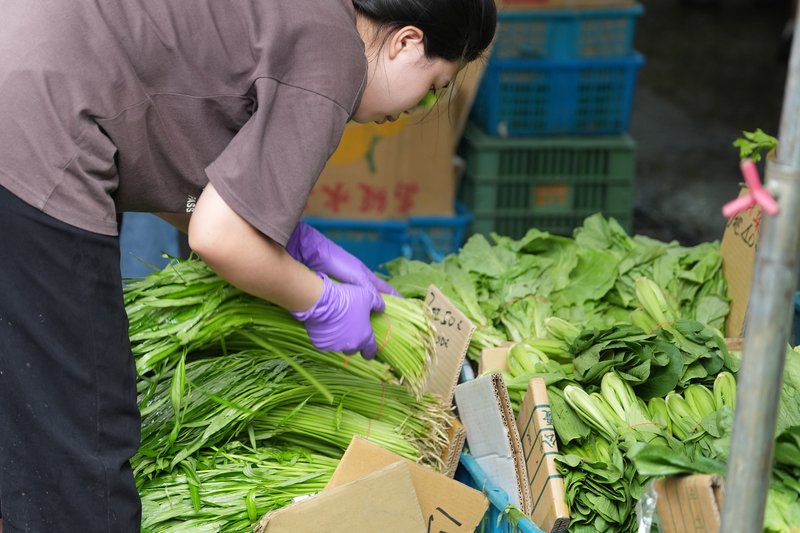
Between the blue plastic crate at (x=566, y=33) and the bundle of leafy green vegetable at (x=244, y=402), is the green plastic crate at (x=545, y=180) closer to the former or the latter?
the blue plastic crate at (x=566, y=33)

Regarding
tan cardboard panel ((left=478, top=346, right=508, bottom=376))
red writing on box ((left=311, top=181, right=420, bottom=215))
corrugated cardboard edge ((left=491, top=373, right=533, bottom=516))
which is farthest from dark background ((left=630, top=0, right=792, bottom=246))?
corrugated cardboard edge ((left=491, top=373, right=533, bottom=516))

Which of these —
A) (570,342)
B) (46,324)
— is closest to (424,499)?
(570,342)

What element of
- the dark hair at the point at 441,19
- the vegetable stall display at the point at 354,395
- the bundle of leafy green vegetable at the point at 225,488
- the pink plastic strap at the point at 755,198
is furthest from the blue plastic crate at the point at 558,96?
the pink plastic strap at the point at 755,198

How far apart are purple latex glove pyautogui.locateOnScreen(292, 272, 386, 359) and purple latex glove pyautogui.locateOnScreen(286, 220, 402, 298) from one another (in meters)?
0.22

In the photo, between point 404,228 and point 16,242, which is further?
point 404,228

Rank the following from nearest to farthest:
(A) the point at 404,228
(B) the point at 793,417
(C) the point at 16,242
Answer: (C) the point at 16,242 < (B) the point at 793,417 < (A) the point at 404,228

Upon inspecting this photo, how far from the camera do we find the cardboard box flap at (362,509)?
1.78 meters

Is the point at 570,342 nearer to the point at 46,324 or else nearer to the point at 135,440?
the point at 135,440

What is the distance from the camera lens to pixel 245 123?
1566mm

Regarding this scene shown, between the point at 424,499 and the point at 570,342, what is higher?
the point at 570,342

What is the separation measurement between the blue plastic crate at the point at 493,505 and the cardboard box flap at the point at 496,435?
0.02 m

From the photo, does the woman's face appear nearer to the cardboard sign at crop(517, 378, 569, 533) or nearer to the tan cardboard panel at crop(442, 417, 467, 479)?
the cardboard sign at crop(517, 378, 569, 533)

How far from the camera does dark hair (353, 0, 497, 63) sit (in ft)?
5.18

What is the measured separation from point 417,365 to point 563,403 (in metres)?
0.51
